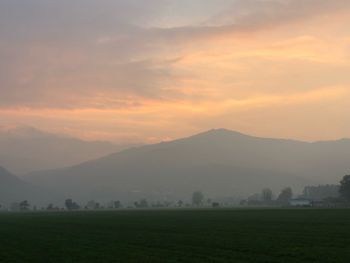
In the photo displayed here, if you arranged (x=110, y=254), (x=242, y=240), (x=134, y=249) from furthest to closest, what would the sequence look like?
Answer: (x=242, y=240) < (x=134, y=249) < (x=110, y=254)

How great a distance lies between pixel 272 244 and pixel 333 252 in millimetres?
6986

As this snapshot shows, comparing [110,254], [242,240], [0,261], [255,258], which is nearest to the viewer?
[255,258]

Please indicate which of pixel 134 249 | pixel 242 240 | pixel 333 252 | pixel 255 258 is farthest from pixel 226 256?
pixel 242 240

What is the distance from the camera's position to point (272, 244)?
3978 cm

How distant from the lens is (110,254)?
36781mm

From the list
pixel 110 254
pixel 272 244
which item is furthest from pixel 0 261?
pixel 272 244

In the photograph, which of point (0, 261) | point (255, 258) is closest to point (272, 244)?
point (255, 258)

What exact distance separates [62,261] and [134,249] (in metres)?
7.19

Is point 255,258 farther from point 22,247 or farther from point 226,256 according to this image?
point 22,247

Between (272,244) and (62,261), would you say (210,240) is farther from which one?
(62,261)

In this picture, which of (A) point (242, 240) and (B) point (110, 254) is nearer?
(B) point (110, 254)

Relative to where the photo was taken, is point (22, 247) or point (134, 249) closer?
point (134, 249)

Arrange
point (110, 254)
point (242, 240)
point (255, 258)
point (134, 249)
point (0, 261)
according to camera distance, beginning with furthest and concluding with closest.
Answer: point (242, 240)
point (134, 249)
point (110, 254)
point (0, 261)
point (255, 258)

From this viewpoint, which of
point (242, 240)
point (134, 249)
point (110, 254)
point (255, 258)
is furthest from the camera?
point (242, 240)
